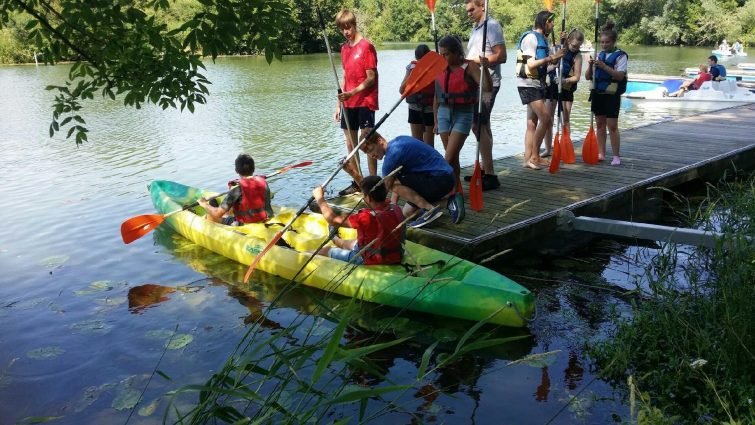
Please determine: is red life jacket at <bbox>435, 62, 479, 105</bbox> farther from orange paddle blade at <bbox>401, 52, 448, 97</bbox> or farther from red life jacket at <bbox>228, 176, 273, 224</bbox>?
red life jacket at <bbox>228, 176, 273, 224</bbox>

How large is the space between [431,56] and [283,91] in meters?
15.7

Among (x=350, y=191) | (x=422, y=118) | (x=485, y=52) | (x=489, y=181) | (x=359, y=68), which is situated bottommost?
(x=350, y=191)

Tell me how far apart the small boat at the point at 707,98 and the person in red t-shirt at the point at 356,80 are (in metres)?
10.1

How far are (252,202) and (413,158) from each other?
1.69 metres

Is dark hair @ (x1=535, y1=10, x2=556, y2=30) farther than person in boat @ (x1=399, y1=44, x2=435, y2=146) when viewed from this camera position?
Yes

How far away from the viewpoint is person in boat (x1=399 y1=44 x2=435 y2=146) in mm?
6773

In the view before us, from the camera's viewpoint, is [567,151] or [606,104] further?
[567,151]

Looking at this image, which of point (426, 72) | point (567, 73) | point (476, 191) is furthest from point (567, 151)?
point (426, 72)

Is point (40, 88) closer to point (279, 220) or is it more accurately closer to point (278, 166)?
point (278, 166)

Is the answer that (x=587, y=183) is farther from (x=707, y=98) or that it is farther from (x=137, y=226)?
(x=707, y=98)

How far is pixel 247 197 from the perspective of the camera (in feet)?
21.0

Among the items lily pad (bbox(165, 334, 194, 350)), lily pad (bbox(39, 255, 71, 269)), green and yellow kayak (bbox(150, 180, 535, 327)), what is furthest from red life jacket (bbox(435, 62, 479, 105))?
lily pad (bbox(39, 255, 71, 269))

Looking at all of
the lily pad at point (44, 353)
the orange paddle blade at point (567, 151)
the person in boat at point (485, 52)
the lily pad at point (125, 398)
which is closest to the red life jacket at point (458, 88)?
the person in boat at point (485, 52)

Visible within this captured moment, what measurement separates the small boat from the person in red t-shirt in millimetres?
10148
